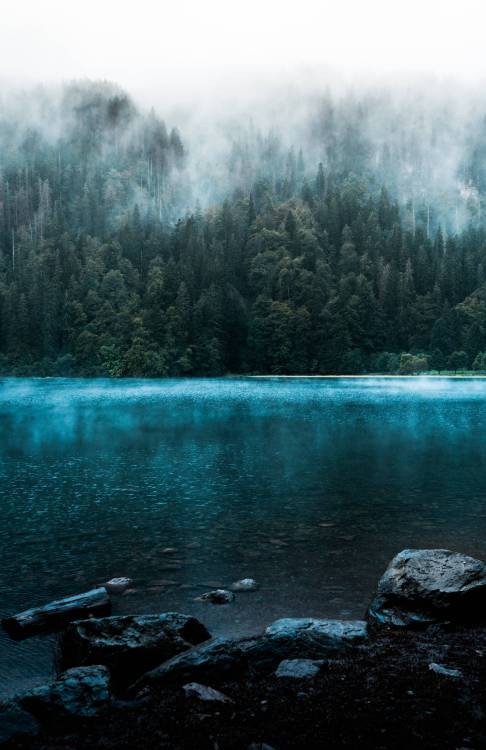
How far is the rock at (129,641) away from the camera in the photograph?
10500mm

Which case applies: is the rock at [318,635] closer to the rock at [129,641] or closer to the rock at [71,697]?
the rock at [129,641]

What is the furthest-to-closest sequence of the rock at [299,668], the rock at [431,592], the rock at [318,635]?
the rock at [431,592] → the rock at [318,635] → the rock at [299,668]

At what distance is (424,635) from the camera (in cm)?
1187

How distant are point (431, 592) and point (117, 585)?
25.8ft

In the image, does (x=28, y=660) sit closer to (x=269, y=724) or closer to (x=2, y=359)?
(x=269, y=724)

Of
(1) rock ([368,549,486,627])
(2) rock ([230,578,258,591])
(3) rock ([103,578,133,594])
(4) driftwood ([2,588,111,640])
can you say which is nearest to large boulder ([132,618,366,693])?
(1) rock ([368,549,486,627])

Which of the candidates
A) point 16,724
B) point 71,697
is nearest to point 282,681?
point 71,697

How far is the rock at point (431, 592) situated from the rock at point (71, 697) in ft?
20.1

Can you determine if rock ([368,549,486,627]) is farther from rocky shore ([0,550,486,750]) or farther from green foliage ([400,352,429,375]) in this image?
green foliage ([400,352,429,375])

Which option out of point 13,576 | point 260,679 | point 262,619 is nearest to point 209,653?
point 260,679

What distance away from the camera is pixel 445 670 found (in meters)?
9.62

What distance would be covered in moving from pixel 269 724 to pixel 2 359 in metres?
201

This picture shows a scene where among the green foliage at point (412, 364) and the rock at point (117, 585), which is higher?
the green foliage at point (412, 364)

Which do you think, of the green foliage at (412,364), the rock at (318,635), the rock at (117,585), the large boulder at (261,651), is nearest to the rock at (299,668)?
the large boulder at (261,651)
